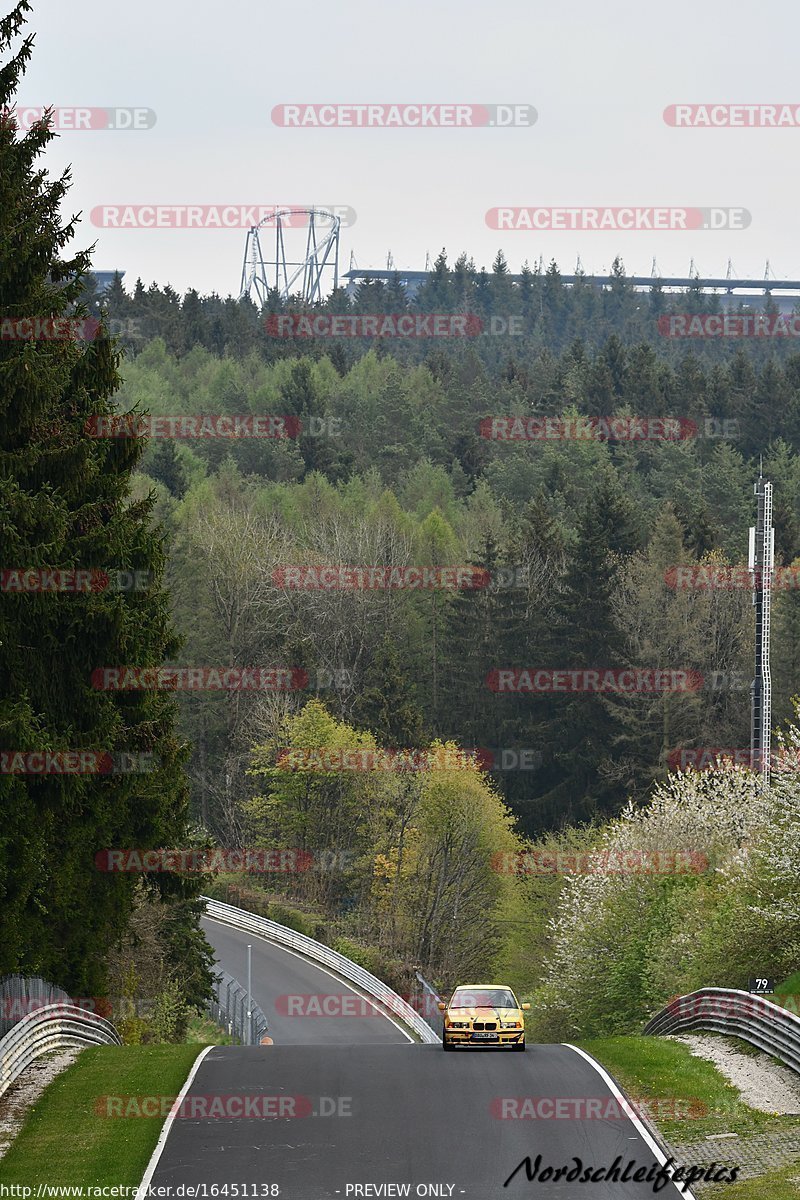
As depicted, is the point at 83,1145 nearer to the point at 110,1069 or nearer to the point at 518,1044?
the point at 110,1069

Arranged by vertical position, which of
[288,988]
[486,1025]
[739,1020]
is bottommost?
[288,988]

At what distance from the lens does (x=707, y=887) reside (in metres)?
43.9

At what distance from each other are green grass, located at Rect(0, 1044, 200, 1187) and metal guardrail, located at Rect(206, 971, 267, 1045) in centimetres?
2273

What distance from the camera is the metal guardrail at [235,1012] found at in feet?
156

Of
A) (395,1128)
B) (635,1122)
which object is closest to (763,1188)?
(635,1122)

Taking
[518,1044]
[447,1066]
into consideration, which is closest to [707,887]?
[518,1044]

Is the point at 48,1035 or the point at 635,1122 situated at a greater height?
the point at 635,1122

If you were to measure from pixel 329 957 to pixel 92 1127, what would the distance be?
133ft

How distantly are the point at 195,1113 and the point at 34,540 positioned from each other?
745 centimetres

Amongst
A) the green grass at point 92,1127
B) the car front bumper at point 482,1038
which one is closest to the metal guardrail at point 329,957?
the car front bumper at point 482,1038

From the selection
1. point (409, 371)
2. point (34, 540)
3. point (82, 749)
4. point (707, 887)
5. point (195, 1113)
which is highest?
point (409, 371)

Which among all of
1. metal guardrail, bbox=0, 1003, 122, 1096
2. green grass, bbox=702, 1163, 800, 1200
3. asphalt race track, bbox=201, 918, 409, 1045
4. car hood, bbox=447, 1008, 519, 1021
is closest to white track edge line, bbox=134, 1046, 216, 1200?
metal guardrail, bbox=0, 1003, 122, 1096

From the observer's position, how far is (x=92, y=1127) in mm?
19688

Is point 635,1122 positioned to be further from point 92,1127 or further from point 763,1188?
point 92,1127
